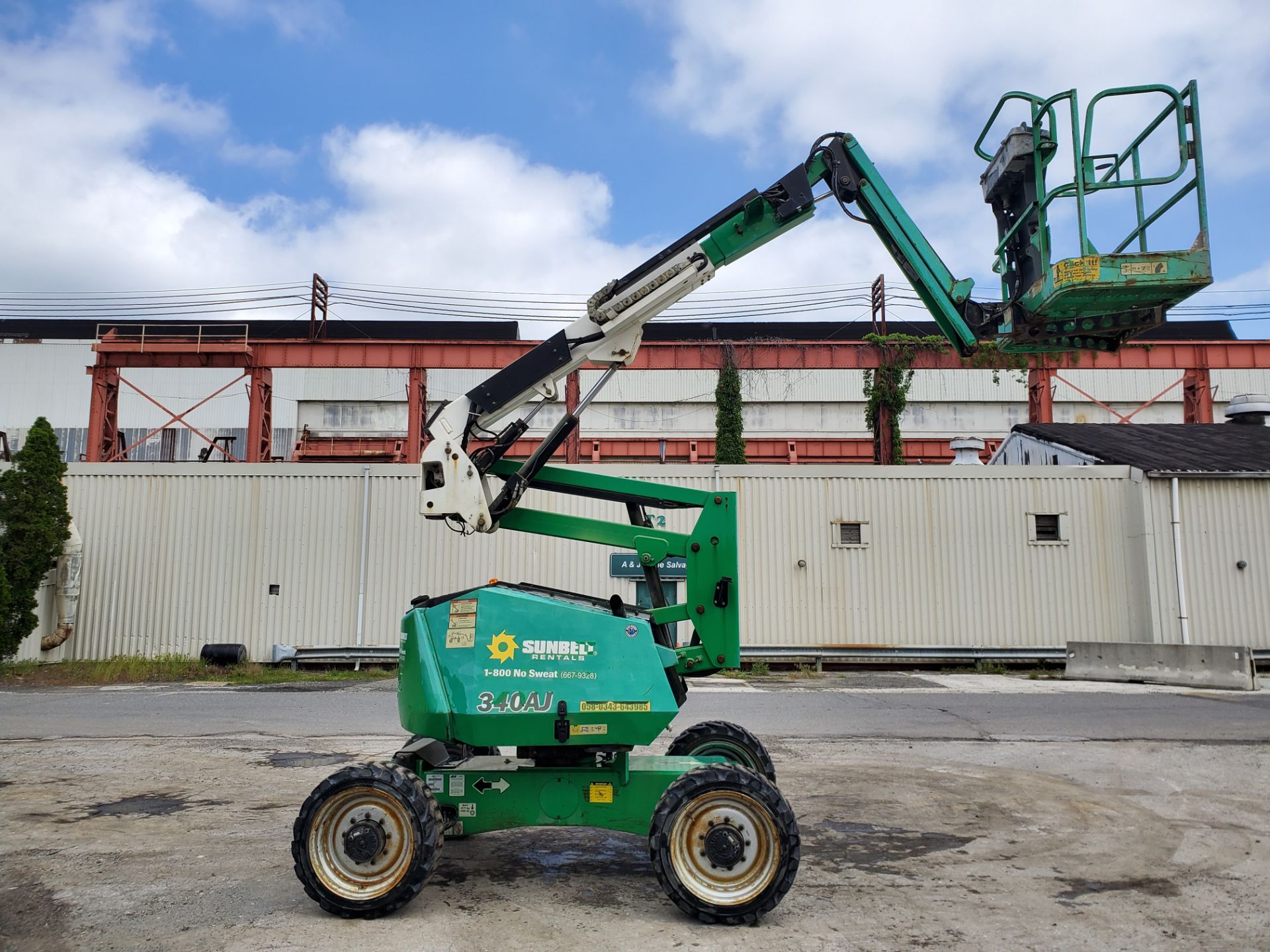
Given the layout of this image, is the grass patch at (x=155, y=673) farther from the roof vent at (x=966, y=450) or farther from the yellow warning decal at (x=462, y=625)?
the roof vent at (x=966, y=450)

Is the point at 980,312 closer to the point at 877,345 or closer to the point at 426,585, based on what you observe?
the point at 426,585

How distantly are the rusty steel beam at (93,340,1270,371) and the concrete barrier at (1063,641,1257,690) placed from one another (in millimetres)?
12189

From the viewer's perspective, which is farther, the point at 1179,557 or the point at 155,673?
the point at 1179,557

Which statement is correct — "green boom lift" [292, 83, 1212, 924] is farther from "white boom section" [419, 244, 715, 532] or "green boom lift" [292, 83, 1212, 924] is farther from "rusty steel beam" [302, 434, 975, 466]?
"rusty steel beam" [302, 434, 975, 466]

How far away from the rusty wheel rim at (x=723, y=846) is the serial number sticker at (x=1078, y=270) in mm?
3609

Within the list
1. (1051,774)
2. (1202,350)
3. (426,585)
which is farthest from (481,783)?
(1202,350)

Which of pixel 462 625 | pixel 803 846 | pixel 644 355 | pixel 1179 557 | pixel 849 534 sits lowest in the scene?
pixel 803 846

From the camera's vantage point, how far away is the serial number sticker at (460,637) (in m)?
5.23

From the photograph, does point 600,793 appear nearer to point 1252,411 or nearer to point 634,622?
point 634,622

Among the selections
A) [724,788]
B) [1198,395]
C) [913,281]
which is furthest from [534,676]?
[1198,395]

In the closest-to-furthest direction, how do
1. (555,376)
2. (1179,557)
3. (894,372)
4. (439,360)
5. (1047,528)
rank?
(555,376), (1179,557), (1047,528), (439,360), (894,372)

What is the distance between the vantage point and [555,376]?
618 cm

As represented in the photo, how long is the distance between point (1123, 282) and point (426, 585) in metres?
15.1

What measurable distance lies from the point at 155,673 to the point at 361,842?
14.2m
